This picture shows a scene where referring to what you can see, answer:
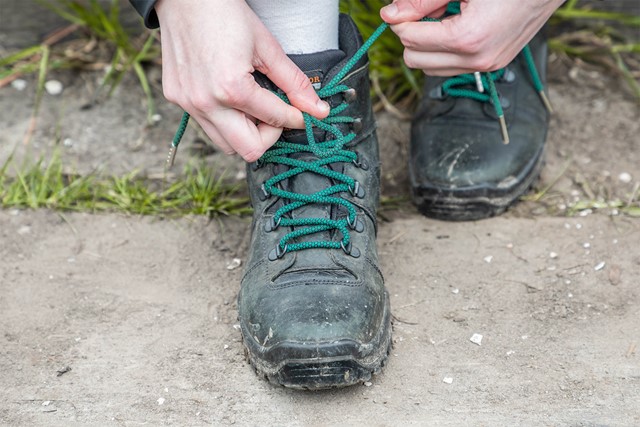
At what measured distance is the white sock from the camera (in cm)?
152

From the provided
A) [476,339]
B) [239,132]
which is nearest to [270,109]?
[239,132]

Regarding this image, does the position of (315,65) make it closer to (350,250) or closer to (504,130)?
(350,250)

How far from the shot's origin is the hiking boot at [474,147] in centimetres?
176

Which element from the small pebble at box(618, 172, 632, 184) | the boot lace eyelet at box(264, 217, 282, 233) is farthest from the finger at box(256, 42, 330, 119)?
the small pebble at box(618, 172, 632, 184)

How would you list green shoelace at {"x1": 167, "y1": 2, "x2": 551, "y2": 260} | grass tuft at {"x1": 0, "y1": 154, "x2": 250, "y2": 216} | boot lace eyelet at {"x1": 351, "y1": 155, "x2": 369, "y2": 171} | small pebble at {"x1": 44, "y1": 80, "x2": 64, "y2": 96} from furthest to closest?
small pebble at {"x1": 44, "y1": 80, "x2": 64, "y2": 96}
grass tuft at {"x1": 0, "y1": 154, "x2": 250, "y2": 216}
boot lace eyelet at {"x1": 351, "y1": 155, "x2": 369, "y2": 171}
green shoelace at {"x1": 167, "y1": 2, "x2": 551, "y2": 260}

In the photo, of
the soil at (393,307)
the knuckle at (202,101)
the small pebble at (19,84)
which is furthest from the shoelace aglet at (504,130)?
the small pebble at (19,84)

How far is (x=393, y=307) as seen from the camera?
157 cm

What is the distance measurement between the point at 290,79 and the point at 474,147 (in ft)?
1.82

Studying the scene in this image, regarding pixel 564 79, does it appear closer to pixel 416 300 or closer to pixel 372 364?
pixel 416 300

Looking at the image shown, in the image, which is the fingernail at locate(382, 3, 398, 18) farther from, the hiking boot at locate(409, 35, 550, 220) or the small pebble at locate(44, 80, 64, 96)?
the small pebble at locate(44, 80, 64, 96)

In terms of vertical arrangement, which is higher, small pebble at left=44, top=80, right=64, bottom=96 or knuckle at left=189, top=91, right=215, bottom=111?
knuckle at left=189, top=91, right=215, bottom=111

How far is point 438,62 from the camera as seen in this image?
1.49m

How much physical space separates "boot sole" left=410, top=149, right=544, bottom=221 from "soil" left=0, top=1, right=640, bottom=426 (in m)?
0.03

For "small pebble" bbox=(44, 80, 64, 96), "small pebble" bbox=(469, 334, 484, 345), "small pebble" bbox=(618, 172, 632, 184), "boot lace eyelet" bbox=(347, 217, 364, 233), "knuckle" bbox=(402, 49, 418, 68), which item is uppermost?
"knuckle" bbox=(402, 49, 418, 68)
